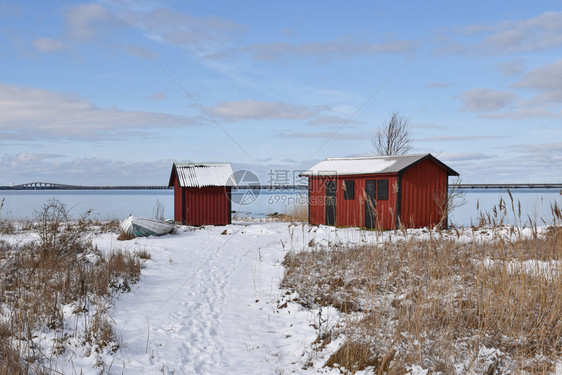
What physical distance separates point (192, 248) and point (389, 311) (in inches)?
333

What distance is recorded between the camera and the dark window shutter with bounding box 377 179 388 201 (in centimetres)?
1767

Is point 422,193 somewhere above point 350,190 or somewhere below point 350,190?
below

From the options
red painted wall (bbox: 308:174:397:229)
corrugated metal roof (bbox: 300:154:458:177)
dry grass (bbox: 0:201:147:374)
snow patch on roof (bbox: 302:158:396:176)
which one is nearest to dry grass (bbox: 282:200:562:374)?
dry grass (bbox: 0:201:147:374)

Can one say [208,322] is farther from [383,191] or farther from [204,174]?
[204,174]

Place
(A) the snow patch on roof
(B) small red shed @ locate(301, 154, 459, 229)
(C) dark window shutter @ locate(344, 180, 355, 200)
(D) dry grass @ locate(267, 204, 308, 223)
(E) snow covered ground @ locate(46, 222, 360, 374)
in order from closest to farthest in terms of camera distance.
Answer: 1. (E) snow covered ground @ locate(46, 222, 360, 374)
2. (B) small red shed @ locate(301, 154, 459, 229)
3. (A) the snow patch on roof
4. (C) dark window shutter @ locate(344, 180, 355, 200)
5. (D) dry grass @ locate(267, 204, 308, 223)

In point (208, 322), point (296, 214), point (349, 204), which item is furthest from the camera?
point (296, 214)

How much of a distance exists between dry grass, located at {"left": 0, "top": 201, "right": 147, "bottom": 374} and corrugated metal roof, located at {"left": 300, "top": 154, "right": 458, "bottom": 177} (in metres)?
11.6

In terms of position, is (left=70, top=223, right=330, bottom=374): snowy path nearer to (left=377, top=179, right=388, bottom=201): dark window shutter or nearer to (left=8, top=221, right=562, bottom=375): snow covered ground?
(left=8, top=221, right=562, bottom=375): snow covered ground

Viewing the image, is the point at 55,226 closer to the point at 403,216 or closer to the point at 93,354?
the point at 93,354

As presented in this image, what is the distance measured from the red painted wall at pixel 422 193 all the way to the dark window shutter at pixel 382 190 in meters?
0.74

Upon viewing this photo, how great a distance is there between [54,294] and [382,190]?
14.2 metres

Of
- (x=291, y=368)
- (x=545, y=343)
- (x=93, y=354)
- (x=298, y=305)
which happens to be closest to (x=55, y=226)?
(x=93, y=354)

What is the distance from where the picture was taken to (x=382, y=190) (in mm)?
17766

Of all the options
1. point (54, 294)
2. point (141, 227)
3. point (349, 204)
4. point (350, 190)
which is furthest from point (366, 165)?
point (54, 294)
